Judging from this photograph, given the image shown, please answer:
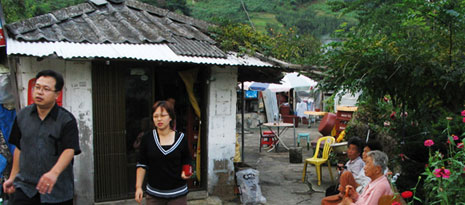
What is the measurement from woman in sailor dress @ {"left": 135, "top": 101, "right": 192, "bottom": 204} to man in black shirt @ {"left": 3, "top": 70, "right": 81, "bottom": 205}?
2.45 feet

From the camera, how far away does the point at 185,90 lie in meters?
7.07

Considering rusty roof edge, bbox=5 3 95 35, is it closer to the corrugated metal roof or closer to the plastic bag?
the corrugated metal roof

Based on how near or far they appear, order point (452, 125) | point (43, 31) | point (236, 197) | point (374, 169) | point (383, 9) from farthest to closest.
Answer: point (383, 9)
point (236, 197)
point (43, 31)
point (452, 125)
point (374, 169)

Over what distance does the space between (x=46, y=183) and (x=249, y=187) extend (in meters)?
4.23

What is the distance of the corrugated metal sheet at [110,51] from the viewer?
5.05 metres

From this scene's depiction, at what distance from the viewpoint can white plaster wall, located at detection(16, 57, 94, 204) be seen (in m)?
5.69

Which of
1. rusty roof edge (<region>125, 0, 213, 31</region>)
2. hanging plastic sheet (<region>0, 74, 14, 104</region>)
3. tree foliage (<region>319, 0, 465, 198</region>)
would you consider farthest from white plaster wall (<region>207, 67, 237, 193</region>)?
hanging plastic sheet (<region>0, 74, 14, 104</region>)

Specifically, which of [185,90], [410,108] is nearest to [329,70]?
[410,108]

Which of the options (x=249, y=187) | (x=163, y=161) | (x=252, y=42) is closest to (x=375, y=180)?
(x=163, y=161)

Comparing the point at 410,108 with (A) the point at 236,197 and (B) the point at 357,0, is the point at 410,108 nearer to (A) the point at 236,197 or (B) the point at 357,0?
(A) the point at 236,197

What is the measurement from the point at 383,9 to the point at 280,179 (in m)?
4.78

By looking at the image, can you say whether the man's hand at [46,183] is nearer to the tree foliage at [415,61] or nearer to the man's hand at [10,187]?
the man's hand at [10,187]

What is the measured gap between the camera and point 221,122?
22.3 feet

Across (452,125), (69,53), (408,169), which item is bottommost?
(408,169)
